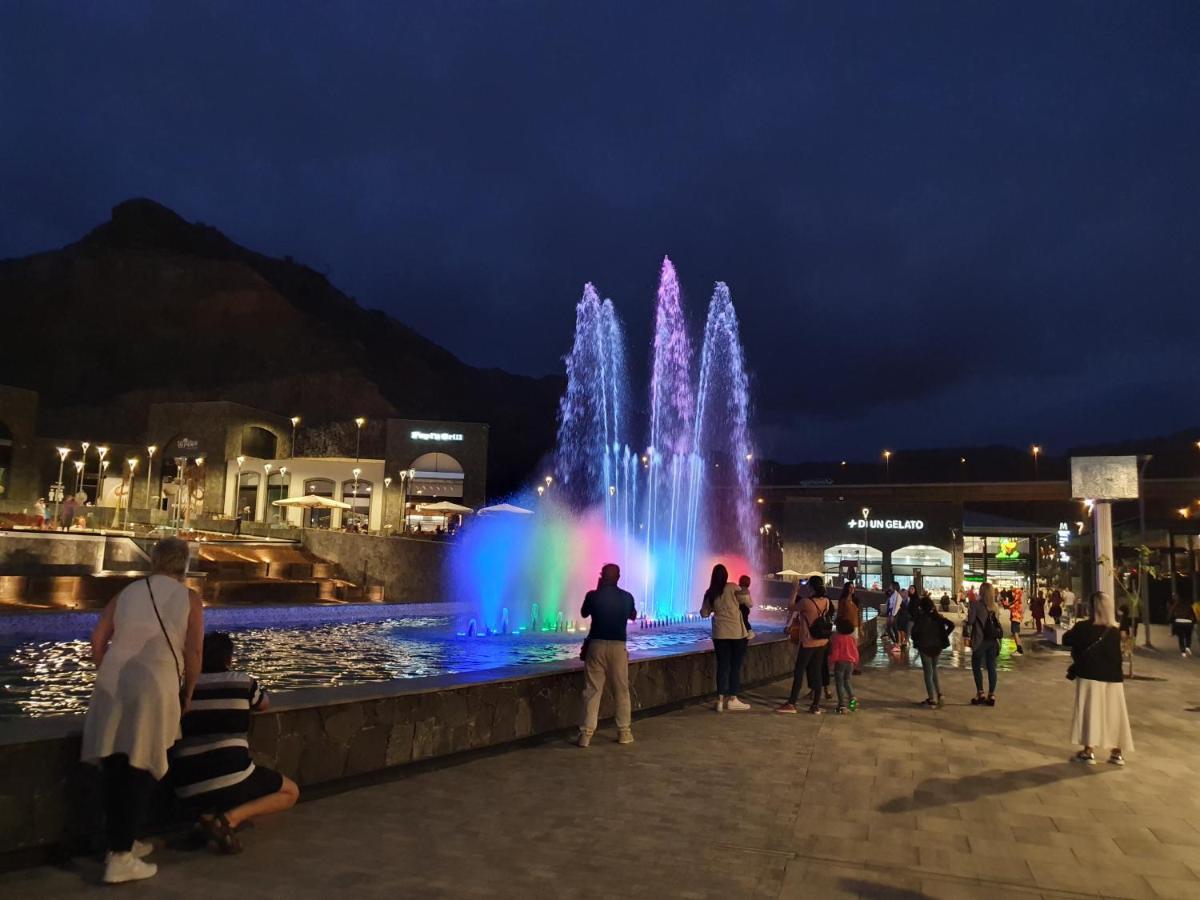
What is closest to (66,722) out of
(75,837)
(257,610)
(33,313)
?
(75,837)

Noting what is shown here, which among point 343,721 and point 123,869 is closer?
point 123,869

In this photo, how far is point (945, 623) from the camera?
10539 millimetres

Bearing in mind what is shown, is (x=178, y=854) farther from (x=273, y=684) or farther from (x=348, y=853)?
(x=273, y=684)

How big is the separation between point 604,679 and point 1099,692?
4.42 metres

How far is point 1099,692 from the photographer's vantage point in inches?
283

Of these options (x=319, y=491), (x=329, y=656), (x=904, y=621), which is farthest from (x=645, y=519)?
(x=319, y=491)

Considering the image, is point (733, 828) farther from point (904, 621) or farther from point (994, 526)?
point (994, 526)

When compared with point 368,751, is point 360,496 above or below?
above

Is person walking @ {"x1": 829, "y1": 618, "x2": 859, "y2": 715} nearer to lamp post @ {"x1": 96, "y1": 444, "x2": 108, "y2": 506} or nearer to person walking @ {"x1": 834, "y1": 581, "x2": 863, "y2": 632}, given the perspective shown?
person walking @ {"x1": 834, "y1": 581, "x2": 863, "y2": 632}

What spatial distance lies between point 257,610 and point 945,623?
14885mm

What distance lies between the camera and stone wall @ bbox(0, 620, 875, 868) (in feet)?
12.7

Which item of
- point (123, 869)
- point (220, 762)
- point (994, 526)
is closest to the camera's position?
point (123, 869)

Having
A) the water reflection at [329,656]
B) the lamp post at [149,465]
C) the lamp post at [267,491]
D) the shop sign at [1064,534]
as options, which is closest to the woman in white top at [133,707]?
the water reflection at [329,656]

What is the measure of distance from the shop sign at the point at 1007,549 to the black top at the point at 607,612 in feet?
230
